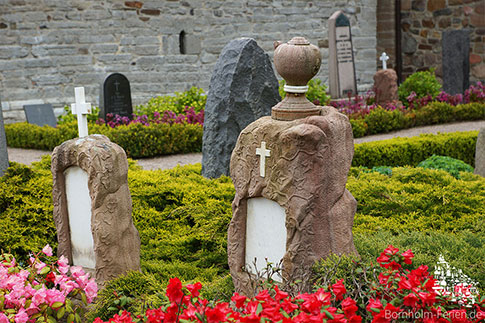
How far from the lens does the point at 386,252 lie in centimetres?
328

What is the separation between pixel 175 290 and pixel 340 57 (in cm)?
1112

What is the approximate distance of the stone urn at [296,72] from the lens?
361 centimetres

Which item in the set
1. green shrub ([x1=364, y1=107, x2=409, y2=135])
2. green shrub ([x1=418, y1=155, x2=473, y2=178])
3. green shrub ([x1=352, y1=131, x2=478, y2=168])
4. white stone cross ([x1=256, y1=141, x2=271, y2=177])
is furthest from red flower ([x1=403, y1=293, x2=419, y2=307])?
green shrub ([x1=364, y1=107, x2=409, y2=135])

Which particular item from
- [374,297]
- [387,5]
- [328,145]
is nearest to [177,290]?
[374,297]

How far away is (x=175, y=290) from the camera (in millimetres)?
2838

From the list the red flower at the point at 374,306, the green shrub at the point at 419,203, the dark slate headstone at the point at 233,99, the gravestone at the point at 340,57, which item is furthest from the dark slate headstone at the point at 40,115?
the red flower at the point at 374,306

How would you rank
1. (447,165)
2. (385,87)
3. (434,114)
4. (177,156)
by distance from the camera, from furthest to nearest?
1. (385,87)
2. (434,114)
3. (177,156)
4. (447,165)

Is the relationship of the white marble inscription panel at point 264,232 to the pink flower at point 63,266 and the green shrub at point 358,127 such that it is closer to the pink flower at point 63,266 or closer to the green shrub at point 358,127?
the pink flower at point 63,266

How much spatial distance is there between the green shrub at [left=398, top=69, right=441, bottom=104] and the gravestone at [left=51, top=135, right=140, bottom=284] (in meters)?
10.4

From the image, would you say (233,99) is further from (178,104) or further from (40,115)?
(40,115)

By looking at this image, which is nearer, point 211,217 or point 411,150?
point 211,217

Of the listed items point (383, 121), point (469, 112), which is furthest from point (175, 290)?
point (469, 112)

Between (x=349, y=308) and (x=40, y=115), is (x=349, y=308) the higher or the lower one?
the higher one

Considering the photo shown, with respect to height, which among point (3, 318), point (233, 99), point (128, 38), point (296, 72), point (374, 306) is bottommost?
point (3, 318)
